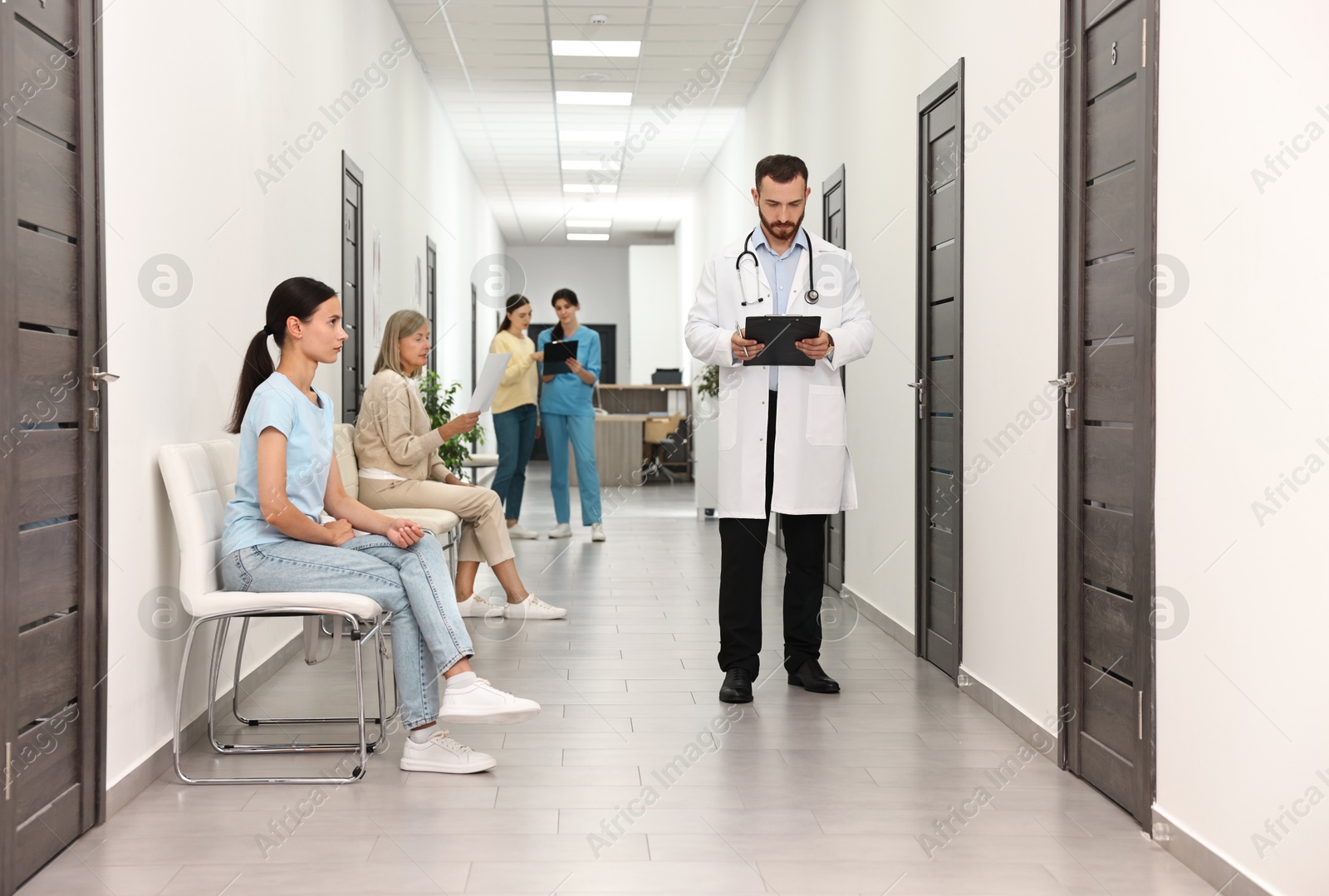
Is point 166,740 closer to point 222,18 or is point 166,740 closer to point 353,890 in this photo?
point 353,890

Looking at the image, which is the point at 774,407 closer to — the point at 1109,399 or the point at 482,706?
the point at 1109,399

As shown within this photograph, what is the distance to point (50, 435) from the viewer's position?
7.31ft

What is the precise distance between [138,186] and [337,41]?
8.82ft

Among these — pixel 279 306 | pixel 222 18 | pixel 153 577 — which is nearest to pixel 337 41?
pixel 222 18

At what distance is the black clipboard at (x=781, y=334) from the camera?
333 cm

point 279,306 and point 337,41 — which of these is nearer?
point 279,306

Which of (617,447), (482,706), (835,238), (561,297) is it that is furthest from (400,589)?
(617,447)

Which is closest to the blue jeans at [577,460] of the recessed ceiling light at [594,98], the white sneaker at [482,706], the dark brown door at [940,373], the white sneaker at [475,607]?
the recessed ceiling light at [594,98]

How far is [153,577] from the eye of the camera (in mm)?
2785

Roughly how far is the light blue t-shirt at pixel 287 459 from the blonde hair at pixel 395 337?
1.49 metres

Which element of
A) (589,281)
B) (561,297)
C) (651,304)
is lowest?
(561,297)

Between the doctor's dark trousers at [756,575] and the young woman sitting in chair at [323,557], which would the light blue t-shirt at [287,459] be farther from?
the doctor's dark trousers at [756,575]

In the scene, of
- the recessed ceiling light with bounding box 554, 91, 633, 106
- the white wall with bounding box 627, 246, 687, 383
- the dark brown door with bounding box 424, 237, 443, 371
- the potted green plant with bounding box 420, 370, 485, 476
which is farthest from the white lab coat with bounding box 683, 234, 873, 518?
the white wall with bounding box 627, 246, 687, 383

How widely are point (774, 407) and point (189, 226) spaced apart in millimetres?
1689
